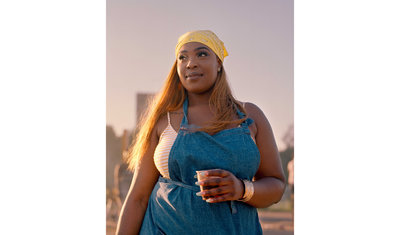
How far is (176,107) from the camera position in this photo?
5.84 ft

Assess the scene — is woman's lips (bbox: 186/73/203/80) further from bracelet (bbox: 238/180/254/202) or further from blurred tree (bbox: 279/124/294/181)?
blurred tree (bbox: 279/124/294/181)

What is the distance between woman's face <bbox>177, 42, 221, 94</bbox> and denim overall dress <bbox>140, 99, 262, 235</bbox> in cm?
21

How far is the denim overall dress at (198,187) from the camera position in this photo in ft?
5.18

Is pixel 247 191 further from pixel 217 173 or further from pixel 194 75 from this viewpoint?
pixel 194 75

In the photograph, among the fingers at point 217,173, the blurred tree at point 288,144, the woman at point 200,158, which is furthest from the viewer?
the blurred tree at point 288,144

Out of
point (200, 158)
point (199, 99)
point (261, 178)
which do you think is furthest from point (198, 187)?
point (199, 99)

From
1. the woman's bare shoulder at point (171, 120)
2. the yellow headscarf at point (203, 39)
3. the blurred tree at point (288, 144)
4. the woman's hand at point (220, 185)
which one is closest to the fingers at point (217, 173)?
the woman's hand at point (220, 185)

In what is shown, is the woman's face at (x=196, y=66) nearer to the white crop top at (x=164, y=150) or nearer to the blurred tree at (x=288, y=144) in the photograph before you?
the white crop top at (x=164, y=150)

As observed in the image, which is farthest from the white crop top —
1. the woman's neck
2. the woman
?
the woman's neck

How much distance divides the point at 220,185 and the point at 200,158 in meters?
0.14

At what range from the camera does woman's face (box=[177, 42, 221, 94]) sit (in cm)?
171

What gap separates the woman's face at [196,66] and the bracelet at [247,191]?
43 cm
